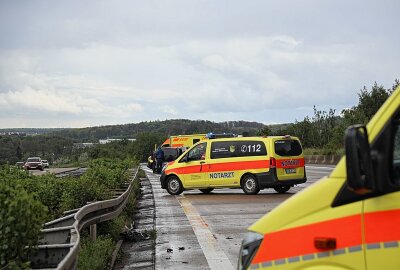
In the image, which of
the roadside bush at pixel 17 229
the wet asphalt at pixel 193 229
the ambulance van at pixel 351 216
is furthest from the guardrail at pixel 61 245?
the ambulance van at pixel 351 216

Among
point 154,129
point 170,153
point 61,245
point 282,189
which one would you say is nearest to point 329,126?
point 170,153

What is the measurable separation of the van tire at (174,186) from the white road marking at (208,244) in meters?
5.25

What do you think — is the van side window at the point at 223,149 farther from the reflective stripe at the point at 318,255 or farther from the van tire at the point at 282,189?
the reflective stripe at the point at 318,255

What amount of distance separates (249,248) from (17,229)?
6.80 feet

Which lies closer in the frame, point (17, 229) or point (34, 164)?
point (17, 229)

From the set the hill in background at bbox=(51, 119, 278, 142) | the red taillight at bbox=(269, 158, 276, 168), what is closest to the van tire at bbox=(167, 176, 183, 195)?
the red taillight at bbox=(269, 158, 276, 168)

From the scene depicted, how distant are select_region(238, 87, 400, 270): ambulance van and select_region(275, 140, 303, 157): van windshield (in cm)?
1454

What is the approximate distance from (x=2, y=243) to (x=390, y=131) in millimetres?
3214

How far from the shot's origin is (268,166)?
17.9 metres

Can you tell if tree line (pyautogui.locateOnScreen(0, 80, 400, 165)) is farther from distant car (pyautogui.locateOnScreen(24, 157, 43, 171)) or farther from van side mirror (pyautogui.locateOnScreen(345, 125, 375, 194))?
van side mirror (pyautogui.locateOnScreen(345, 125, 375, 194))

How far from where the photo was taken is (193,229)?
1134 cm

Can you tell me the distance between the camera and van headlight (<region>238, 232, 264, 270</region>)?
365 cm

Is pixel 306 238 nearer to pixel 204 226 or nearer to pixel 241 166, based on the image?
pixel 204 226

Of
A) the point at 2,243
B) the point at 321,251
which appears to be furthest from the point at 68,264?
the point at 321,251
